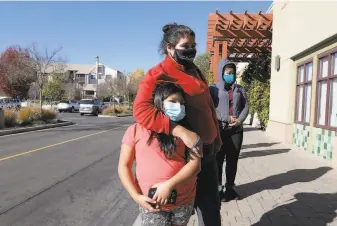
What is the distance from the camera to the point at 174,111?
2.21 metres

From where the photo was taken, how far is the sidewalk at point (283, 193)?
14.0ft

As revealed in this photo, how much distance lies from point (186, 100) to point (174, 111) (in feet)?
0.65

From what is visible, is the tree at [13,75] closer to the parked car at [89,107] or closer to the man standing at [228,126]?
the parked car at [89,107]

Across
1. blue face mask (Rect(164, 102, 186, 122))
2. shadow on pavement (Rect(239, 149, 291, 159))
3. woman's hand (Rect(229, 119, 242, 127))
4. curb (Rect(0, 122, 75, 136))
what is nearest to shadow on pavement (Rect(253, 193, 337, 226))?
woman's hand (Rect(229, 119, 242, 127))

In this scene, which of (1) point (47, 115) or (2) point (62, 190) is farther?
(1) point (47, 115)

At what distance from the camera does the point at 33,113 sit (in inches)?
812

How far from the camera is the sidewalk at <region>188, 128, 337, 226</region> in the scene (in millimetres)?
4262

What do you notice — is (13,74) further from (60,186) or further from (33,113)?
(60,186)

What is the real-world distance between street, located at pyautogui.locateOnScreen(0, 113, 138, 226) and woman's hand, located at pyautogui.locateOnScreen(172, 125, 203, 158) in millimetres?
2727

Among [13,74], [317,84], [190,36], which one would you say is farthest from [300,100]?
[13,74]

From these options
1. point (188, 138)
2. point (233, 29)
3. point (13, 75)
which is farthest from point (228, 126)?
point (13, 75)

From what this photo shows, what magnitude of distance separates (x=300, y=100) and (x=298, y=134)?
105 centimetres

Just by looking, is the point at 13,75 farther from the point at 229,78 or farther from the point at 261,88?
the point at 229,78

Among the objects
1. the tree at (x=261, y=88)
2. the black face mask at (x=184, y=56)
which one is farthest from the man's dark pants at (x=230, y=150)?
the tree at (x=261, y=88)
